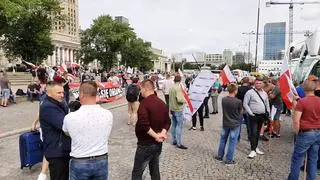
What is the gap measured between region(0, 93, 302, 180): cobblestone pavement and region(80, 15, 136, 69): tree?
67939 mm

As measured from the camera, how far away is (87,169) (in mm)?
4223

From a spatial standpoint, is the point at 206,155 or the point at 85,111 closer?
the point at 85,111

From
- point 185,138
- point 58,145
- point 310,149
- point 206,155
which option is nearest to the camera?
point 58,145

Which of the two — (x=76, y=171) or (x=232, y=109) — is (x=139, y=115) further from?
(x=232, y=109)

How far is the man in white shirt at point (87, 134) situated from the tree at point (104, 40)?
2921 inches

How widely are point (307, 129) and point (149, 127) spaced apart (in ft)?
8.89

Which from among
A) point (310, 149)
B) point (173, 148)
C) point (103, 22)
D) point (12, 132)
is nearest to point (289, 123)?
point (173, 148)

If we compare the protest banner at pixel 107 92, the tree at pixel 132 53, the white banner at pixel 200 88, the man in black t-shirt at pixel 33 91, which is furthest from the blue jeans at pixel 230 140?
the tree at pixel 132 53

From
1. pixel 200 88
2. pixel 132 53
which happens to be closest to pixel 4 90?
pixel 200 88

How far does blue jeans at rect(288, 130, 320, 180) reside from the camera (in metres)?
6.52

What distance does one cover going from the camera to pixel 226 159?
8.51 meters

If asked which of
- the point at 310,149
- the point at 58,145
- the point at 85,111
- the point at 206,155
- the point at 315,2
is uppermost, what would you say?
the point at 315,2

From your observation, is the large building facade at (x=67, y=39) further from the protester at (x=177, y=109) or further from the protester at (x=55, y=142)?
the protester at (x=55, y=142)

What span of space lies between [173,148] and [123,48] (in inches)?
2878
